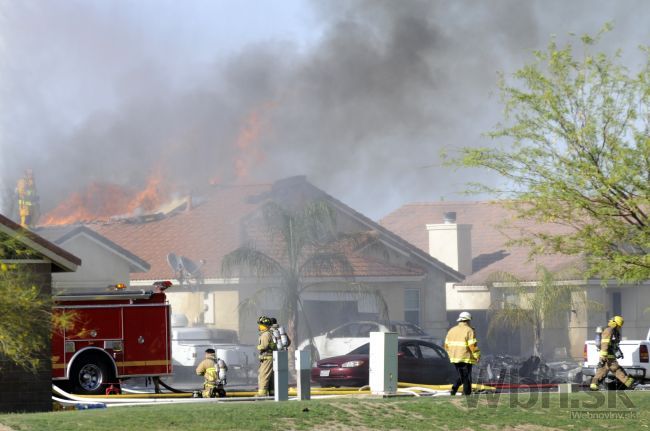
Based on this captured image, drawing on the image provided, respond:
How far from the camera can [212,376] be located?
21.9 metres

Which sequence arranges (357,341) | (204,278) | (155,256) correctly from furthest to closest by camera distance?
1. (155,256)
2. (204,278)
3. (357,341)

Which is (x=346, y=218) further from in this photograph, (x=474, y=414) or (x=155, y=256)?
(x=474, y=414)

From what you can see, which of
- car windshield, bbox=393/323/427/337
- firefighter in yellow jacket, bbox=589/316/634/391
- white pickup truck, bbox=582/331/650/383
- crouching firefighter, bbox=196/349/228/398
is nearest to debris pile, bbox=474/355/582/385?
white pickup truck, bbox=582/331/650/383

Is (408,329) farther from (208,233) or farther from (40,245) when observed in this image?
(40,245)

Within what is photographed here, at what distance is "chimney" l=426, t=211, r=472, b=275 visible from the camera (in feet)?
170

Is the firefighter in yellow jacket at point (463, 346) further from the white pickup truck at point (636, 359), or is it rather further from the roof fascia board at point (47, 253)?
the white pickup truck at point (636, 359)

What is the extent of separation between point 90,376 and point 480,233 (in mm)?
35718

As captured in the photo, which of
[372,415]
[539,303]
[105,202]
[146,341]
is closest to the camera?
[372,415]

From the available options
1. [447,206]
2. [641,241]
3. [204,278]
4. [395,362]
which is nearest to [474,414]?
[395,362]

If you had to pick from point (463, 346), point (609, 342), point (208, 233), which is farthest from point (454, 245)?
point (463, 346)

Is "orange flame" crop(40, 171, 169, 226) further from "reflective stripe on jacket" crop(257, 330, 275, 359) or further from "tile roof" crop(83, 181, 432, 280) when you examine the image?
"reflective stripe on jacket" crop(257, 330, 275, 359)

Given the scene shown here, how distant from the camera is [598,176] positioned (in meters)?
21.1

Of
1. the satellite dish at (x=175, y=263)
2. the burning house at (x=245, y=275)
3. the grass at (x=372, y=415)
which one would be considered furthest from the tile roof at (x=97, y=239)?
the grass at (x=372, y=415)

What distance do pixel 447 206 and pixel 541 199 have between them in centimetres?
3846
